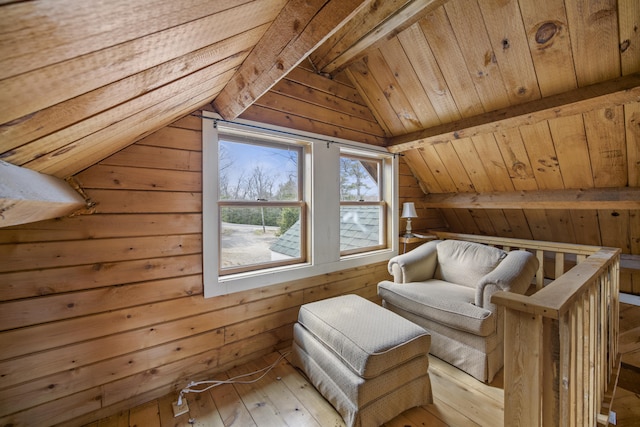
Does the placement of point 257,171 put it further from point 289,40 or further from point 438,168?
point 438,168

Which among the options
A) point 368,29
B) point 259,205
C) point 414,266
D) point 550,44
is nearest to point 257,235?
point 259,205

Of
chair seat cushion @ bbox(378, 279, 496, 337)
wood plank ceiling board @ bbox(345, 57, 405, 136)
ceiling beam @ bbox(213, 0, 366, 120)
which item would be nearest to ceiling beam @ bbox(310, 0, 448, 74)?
wood plank ceiling board @ bbox(345, 57, 405, 136)

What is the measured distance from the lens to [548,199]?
267cm

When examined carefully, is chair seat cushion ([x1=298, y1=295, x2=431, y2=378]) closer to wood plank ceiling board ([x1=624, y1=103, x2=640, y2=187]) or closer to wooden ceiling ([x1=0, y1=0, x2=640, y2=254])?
wooden ceiling ([x1=0, y1=0, x2=640, y2=254])

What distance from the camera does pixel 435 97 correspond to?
252cm

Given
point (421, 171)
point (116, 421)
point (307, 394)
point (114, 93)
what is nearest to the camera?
point (114, 93)

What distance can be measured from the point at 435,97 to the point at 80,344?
329 cm

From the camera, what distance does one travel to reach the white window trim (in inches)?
76.9

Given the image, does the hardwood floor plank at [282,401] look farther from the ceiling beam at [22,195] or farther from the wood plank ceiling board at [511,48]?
the wood plank ceiling board at [511,48]

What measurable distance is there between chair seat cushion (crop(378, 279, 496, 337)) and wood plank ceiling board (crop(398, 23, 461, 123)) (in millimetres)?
1663

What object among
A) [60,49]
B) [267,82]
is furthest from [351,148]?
[60,49]

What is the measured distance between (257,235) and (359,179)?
143cm

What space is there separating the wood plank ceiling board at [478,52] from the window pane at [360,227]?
1.56 m

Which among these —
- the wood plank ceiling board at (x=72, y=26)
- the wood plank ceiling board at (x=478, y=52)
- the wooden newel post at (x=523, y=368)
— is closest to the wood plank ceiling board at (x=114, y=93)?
the wood plank ceiling board at (x=72, y=26)
